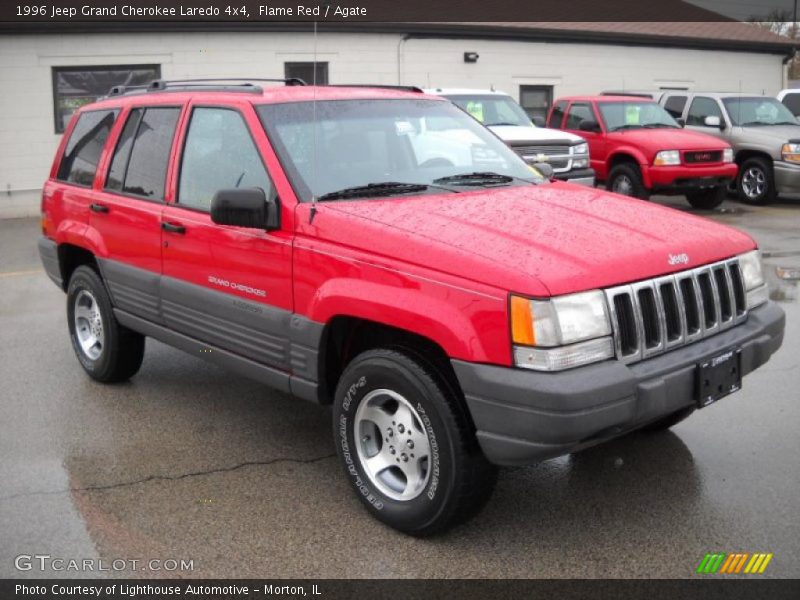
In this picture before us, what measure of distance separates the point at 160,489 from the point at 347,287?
1.44 metres

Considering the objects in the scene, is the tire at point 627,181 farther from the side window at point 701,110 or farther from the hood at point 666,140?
the side window at point 701,110

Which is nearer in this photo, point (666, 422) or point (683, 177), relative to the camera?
point (666, 422)

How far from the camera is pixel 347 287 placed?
3.94 metres

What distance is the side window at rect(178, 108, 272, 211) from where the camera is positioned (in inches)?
181

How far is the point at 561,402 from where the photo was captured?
10.8 feet

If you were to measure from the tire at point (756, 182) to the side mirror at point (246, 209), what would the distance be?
13.1 meters

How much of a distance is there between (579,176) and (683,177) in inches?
70.3

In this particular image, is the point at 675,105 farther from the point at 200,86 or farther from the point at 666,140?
the point at 200,86

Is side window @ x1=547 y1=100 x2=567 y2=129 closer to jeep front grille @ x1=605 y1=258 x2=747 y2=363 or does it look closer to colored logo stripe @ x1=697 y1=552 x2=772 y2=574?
jeep front grille @ x1=605 y1=258 x2=747 y2=363

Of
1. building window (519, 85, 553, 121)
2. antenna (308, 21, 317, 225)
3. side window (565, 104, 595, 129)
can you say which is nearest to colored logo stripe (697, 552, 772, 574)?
antenna (308, 21, 317, 225)

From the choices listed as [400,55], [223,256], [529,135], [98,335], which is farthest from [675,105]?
[223,256]

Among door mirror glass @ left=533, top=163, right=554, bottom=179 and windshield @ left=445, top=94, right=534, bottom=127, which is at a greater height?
windshield @ left=445, top=94, right=534, bottom=127

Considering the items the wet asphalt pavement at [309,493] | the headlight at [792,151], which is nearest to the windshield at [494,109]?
the headlight at [792,151]

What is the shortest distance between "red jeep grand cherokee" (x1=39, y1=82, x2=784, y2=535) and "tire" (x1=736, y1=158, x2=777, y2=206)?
1156 cm
